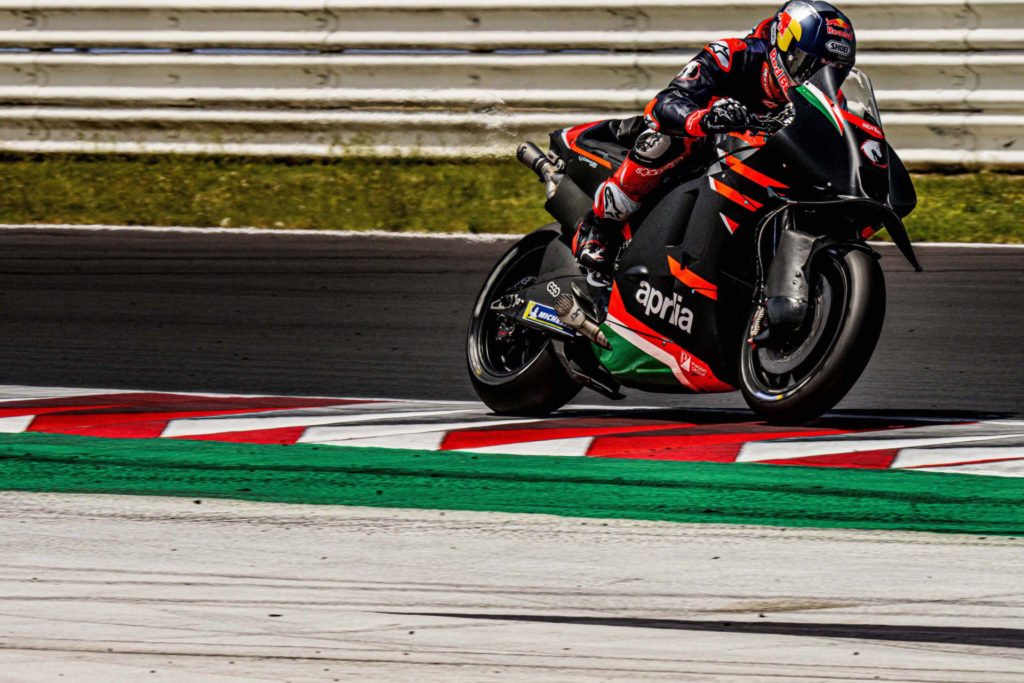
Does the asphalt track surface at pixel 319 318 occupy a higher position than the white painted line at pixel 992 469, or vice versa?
the white painted line at pixel 992 469

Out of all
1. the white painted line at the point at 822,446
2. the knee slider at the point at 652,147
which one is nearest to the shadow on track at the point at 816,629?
the white painted line at the point at 822,446

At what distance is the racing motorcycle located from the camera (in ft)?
16.6

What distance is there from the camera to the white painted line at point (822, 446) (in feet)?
16.1

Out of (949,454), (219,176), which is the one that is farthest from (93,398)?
(219,176)

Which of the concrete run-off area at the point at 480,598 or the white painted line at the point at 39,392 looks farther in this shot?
the white painted line at the point at 39,392

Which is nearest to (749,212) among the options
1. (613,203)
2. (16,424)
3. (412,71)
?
(613,203)

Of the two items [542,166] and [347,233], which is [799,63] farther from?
[347,233]

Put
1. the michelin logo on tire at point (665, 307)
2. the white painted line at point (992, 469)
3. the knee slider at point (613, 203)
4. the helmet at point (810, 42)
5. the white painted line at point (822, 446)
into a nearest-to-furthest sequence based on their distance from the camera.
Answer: the white painted line at point (992, 469) → the white painted line at point (822, 446) → the helmet at point (810, 42) → the michelin logo on tire at point (665, 307) → the knee slider at point (613, 203)

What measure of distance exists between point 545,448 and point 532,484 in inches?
21.0

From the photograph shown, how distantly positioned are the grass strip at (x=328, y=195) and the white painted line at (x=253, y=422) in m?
4.11

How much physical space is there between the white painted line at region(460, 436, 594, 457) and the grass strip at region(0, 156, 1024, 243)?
4607 mm

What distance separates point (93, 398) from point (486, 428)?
64.2 inches

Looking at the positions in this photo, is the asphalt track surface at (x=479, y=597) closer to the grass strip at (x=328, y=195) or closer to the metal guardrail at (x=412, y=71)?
the grass strip at (x=328, y=195)

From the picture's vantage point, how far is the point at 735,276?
538cm
